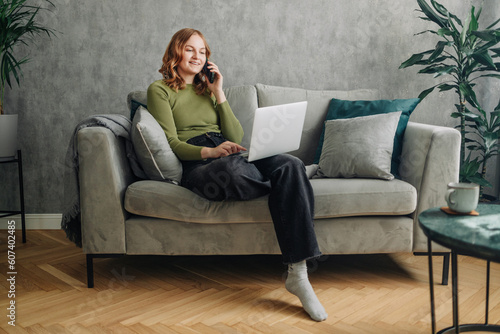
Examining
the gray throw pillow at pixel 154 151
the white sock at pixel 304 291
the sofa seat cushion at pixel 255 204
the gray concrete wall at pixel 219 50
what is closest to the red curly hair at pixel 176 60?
the gray throw pillow at pixel 154 151

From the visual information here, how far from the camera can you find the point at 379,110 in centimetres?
240

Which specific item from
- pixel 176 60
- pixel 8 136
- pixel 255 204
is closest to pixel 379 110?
pixel 255 204

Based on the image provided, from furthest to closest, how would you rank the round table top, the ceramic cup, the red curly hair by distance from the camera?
the red curly hair
the ceramic cup
the round table top

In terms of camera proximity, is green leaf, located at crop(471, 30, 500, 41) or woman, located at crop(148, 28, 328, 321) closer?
woman, located at crop(148, 28, 328, 321)

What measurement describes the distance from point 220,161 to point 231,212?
0.21 m

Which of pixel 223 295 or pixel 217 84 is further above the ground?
pixel 217 84

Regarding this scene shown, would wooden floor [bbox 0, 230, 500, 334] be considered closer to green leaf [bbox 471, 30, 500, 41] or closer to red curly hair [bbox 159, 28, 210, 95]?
red curly hair [bbox 159, 28, 210, 95]

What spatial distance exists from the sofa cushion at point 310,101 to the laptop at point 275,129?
1.69 feet

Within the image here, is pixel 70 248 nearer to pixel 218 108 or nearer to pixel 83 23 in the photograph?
pixel 218 108

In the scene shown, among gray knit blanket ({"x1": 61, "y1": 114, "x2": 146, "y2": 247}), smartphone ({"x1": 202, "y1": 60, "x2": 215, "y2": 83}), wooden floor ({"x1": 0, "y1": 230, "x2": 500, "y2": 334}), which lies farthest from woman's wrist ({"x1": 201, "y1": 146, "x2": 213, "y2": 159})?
wooden floor ({"x1": 0, "y1": 230, "x2": 500, "y2": 334})

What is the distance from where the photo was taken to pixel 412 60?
263cm

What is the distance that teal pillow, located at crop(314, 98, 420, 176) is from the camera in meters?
2.29

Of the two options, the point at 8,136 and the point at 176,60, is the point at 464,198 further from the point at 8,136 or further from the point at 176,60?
the point at 8,136

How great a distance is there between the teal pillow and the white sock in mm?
722
